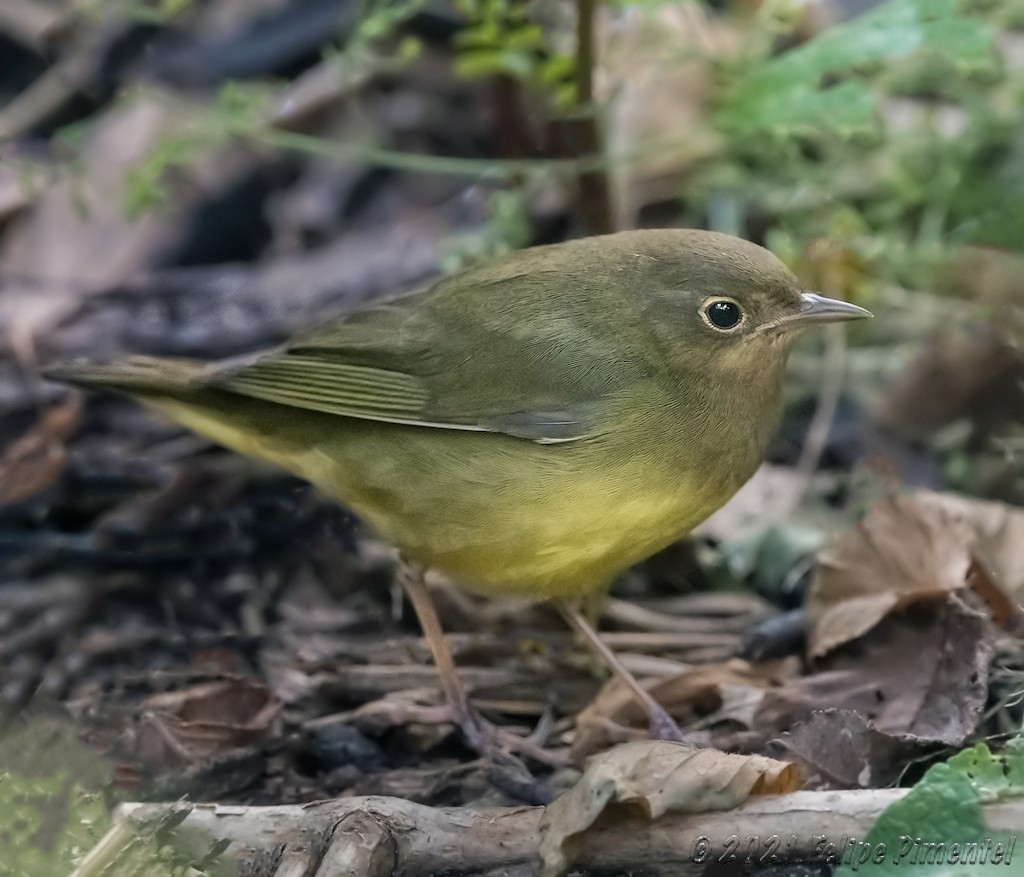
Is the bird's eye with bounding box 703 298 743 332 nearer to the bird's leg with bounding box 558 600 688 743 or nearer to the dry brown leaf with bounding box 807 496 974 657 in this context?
the dry brown leaf with bounding box 807 496 974 657

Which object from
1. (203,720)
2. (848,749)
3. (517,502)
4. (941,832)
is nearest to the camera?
(941,832)

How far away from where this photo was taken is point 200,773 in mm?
3195

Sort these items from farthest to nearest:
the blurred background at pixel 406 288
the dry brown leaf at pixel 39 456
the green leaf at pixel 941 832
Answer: the dry brown leaf at pixel 39 456 < the blurred background at pixel 406 288 < the green leaf at pixel 941 832

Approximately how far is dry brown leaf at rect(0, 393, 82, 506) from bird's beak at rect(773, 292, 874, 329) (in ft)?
8.75

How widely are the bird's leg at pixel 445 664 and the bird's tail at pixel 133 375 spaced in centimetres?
89

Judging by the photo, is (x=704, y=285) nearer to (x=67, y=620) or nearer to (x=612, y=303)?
(x=612, y=303)

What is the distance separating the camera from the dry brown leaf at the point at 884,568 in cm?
339

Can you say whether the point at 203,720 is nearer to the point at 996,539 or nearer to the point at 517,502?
the point at 517,502

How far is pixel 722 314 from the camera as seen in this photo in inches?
131

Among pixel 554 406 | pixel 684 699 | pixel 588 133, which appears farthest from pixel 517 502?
pixel 588 133

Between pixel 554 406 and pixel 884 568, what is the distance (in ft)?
3.54

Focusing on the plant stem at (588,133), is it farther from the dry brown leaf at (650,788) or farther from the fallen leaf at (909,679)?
the dry brown leaf at (650,788)

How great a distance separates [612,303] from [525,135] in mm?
2010

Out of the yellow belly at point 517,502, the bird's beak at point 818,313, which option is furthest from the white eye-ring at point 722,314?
the yellow belly at point 517,502
